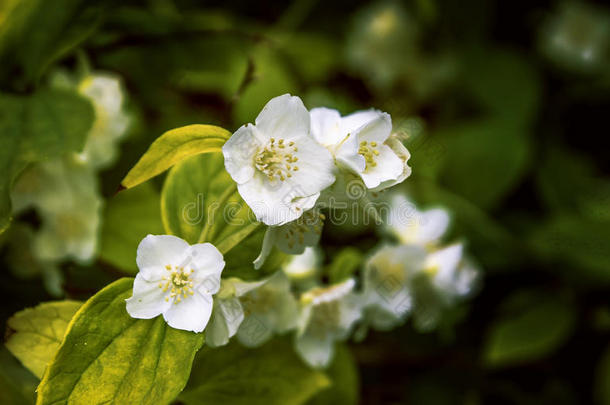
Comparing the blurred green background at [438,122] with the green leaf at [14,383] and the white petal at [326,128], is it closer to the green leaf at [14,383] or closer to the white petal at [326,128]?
the green leaf at [14,383]

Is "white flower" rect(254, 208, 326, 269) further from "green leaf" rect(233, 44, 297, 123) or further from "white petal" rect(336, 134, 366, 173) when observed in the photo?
"green leaf" rect(233, 44, 297, 123)

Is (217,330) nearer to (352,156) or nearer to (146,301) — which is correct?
(146,301)

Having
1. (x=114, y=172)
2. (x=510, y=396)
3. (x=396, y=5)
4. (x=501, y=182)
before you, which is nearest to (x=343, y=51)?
(x=396, y=5)

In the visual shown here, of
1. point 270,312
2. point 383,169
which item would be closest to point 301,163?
point 383,169

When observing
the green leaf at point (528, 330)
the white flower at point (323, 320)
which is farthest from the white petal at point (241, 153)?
the green leaf at point (528, 330)

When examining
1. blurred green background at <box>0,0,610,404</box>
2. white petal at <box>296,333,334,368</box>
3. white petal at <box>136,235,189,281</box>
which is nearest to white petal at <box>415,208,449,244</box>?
blurred green background at <box>0,0,610,404</box>
